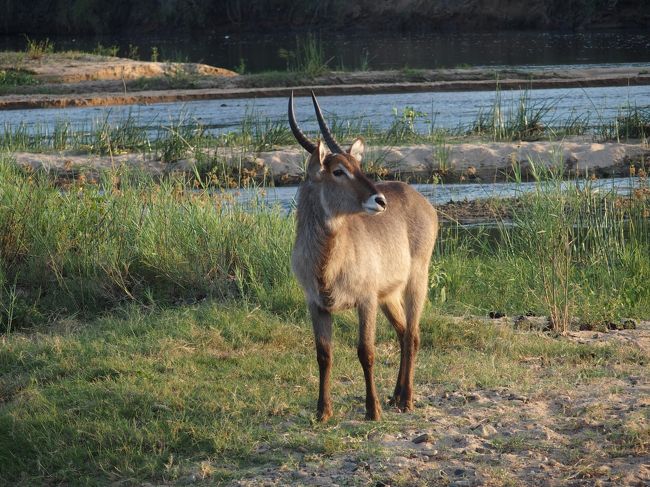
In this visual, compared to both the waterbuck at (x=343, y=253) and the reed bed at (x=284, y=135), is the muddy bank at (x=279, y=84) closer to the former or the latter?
the reed bed at (x=284, y=135)

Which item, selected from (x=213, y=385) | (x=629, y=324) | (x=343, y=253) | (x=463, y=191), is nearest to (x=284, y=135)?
(x=463, y=191)

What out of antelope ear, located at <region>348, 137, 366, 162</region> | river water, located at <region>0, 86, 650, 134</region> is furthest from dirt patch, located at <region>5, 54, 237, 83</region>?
antelope ear, located at <region>348, 137, 366, 162</region>

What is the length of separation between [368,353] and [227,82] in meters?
21.8

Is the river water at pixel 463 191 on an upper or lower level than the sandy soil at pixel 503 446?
upper

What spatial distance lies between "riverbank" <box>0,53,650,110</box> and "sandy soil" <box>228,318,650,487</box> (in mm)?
18089

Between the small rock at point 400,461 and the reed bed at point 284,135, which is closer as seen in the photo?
the small rock at point 400,461

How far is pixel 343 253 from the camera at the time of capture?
540cm

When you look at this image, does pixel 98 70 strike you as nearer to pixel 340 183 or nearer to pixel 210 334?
pixel 210 334

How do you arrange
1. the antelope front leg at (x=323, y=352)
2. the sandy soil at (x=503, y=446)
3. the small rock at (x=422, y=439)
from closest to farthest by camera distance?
the sandy soil at (x=503, y=446) → the small rock at (x=422, y=439) → the antelope front leg at (x=323, y=352)

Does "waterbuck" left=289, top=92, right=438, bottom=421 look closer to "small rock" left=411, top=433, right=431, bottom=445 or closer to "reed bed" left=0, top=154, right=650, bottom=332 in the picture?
"small rock" left=411, top=433, right=431, bottom=445

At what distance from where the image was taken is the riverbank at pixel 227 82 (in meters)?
23.9

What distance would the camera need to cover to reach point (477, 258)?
8.87 m

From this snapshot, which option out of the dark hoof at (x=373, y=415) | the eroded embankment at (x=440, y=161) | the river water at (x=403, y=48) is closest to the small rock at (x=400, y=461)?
the dark hoof at (x=373, y=415)

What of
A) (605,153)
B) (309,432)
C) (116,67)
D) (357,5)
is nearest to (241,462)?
(309,432)
